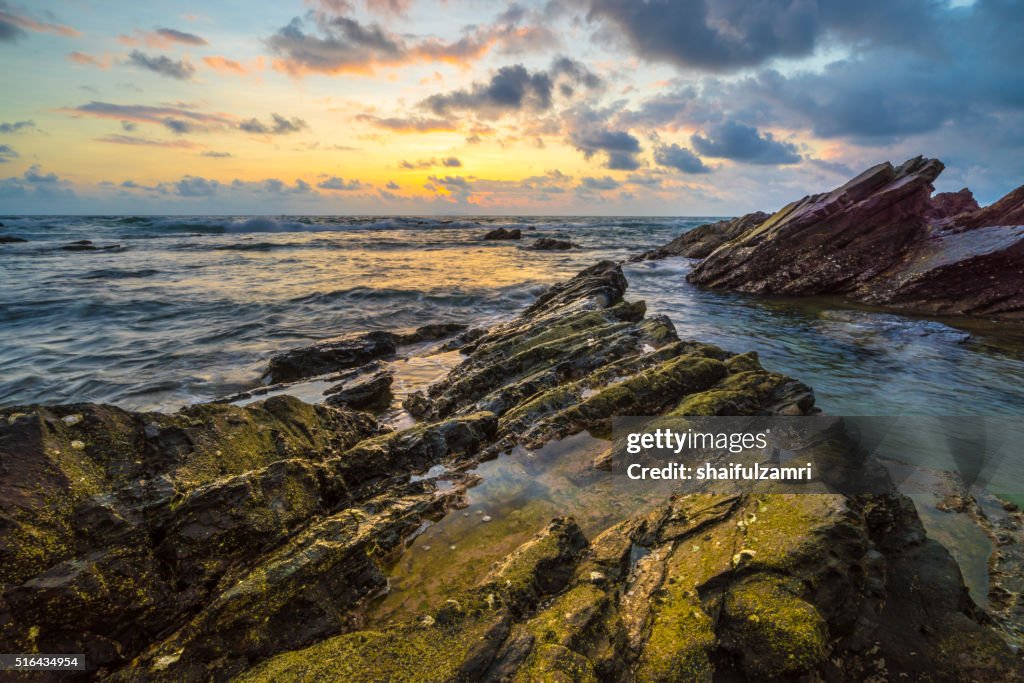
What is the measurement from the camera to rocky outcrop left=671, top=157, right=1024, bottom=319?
1839cm

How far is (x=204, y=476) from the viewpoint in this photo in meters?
5.05

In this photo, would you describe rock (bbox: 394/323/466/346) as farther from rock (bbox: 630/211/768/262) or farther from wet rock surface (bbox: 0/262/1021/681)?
rock (bbox: 630/211/768/262)

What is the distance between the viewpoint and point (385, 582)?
14.9 feet

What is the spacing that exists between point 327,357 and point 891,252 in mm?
26449

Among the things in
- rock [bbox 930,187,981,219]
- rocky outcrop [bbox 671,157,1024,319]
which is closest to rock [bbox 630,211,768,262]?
rock [bbox 930,187,981,219]

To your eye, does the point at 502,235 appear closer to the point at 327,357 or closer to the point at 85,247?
the point at 85,247

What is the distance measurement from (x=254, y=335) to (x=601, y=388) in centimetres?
1564

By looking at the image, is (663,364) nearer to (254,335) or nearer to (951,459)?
(951,459)

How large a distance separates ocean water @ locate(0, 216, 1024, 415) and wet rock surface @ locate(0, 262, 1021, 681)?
6814mm

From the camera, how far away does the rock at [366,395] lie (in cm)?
1060

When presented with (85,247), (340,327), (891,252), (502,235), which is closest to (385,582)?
(340,327)

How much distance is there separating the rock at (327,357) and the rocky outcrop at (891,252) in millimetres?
20627

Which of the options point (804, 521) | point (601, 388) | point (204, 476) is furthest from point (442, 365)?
point (804, 521)

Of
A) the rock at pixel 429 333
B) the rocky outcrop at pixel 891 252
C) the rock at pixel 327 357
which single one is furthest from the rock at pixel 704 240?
the rock at pixel 327 357
